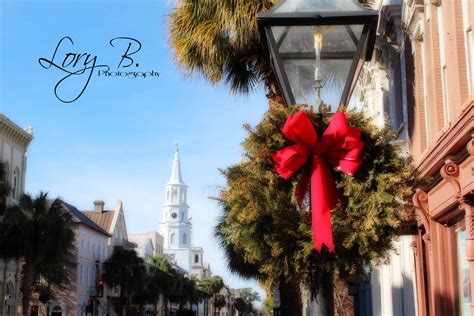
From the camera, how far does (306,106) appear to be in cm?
503

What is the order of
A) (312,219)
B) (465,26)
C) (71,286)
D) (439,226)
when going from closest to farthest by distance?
(312,219), (465,26), (439,226), (71,286)

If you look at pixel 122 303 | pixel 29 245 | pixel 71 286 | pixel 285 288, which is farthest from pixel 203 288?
pixel 285 288

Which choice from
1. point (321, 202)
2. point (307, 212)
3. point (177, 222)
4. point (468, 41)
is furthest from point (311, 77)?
point (177, 222)

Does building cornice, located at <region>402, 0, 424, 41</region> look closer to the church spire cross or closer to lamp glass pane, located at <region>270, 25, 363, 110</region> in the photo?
lamp glass pane, located at <region>270, 25, 363, 110</region>

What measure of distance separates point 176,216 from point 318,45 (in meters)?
156

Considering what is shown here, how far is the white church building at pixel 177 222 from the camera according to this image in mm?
156625

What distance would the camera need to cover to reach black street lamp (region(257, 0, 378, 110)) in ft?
16.8

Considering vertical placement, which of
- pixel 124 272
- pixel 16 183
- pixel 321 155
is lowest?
pixel 321 155

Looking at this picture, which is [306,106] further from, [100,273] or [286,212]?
[100,273]

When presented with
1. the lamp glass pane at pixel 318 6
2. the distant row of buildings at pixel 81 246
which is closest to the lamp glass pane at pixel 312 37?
the lamp glass pane at pixel 318 6

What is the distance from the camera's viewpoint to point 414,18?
1220 centimetres

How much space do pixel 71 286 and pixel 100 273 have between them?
9478 mm

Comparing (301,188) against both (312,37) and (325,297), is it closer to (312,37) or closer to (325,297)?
(325,297)

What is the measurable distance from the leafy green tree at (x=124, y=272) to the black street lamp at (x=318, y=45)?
217ft
